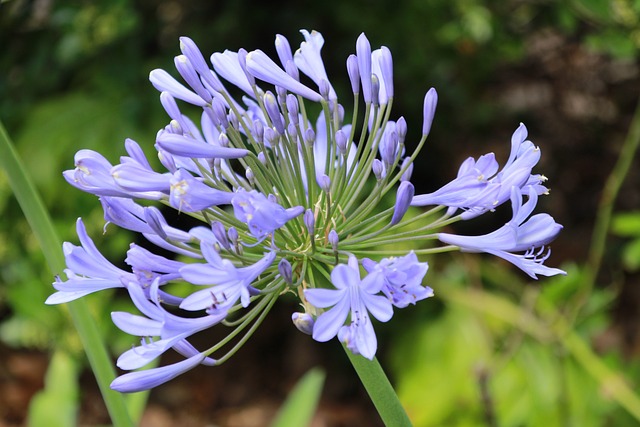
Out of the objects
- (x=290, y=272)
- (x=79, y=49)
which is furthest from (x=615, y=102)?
(x=290, y=272)

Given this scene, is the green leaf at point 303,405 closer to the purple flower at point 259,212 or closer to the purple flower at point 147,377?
the purple flower at point 147,377

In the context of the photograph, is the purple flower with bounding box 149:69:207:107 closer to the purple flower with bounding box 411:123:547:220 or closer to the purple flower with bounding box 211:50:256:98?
the purple flower with bounding box 211:50:256:98

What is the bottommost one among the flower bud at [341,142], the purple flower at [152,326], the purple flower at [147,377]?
the purple flower at [147,377]

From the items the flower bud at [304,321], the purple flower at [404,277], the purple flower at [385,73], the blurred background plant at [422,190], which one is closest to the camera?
the purple flower at [404,277]

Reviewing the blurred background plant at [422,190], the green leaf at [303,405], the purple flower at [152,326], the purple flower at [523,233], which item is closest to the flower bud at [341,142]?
the purple flower at [523,233]

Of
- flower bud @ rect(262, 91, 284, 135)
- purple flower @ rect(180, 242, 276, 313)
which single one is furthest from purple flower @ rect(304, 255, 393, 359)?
flower bud @ rect(262, 91, 284, 135)

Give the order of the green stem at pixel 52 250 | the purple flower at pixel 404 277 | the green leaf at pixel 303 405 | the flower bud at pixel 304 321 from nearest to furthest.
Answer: the purple flower at pixel 404 277, the flower bud at pixel 304 321, the green stem at pixel 52 250, the green leaf at pixel 303 405

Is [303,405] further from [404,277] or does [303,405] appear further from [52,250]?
[404,277]

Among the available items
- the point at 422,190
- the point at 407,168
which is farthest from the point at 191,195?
the point at 422,190
